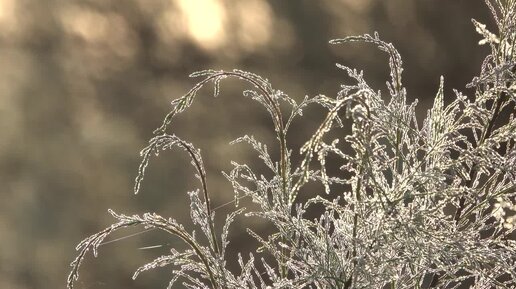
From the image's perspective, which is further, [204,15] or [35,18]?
[204,15]

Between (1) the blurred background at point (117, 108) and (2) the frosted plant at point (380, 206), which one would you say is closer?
(2) the frosted plant at point (380, 206)

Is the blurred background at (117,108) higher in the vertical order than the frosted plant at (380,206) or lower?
higher

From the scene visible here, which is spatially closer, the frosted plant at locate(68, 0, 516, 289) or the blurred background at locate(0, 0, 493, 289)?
the frosted plant at locate(68, 0, 516, 289)

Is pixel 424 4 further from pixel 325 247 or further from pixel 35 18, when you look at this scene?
pixel 325 247

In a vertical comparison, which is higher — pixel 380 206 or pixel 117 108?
pixel 117 108

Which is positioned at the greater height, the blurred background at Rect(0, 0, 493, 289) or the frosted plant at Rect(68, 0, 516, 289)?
the blurred background at Rect(0, 0, 493, 289)

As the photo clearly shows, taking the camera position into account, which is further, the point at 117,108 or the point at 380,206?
the point at 117,108

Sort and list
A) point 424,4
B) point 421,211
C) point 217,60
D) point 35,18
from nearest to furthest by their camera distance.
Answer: point 421,211 → point 35,18 → point 217,60 → point 424,4

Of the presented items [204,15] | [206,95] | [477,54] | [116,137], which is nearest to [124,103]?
[116,137]
